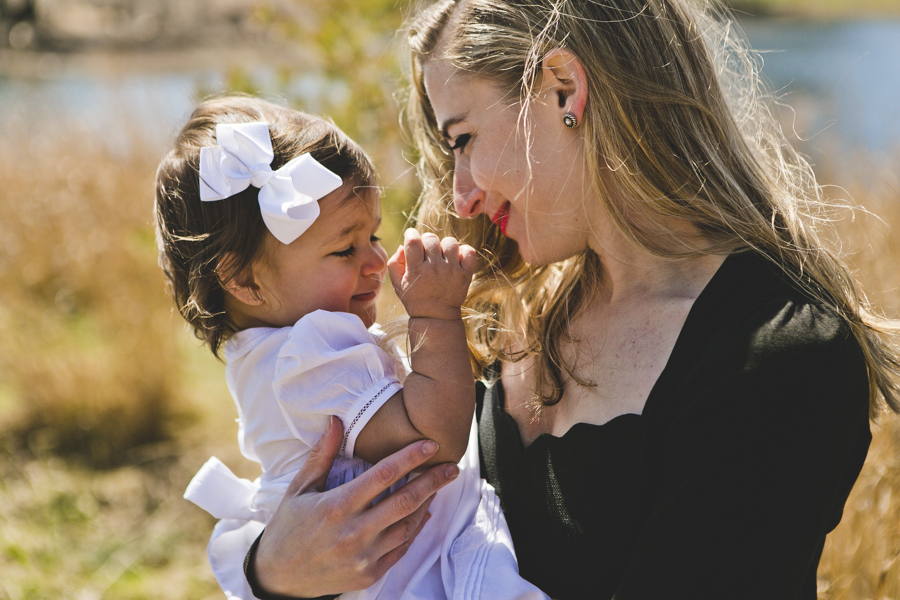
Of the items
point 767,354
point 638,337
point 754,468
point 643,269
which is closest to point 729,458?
point 754,468

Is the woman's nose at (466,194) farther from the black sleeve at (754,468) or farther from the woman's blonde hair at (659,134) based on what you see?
the black sleeve at (754,468)

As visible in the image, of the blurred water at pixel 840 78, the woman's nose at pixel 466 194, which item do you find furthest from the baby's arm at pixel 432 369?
the blurred water at pixel 840 78

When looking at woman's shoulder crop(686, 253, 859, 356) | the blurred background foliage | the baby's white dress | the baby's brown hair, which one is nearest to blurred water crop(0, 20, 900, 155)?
the blurred background foliage

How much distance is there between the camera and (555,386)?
1.55 meters

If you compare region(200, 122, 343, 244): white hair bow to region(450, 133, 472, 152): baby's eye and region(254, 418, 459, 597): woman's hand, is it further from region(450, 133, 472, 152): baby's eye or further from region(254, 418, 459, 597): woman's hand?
region(254, 418, 459, 597): woman's hand

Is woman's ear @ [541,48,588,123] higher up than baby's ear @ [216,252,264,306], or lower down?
higher up

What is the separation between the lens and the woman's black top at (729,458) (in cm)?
106

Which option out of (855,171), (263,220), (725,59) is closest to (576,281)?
(725,59)

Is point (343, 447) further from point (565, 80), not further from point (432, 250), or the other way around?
point (565, 80)

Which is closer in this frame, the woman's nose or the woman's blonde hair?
the woman's blonde hair

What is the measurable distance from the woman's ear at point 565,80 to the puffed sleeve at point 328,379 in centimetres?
65

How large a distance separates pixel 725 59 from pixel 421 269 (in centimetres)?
95

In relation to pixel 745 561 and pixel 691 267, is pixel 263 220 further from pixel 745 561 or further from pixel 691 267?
pixel 745 561

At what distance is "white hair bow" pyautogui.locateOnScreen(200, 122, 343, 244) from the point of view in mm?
1588
